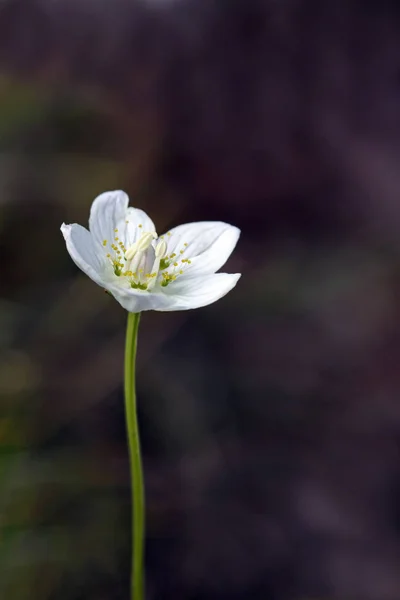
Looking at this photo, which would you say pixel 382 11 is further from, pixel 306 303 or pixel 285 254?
pixel 306 303

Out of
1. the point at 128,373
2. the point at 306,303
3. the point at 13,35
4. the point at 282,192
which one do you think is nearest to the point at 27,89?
the point at 13,35

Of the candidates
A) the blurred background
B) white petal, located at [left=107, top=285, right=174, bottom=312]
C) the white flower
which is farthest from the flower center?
the blurred background

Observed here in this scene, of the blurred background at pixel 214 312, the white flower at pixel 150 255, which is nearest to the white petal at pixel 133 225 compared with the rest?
the white flower at pixel 150 255

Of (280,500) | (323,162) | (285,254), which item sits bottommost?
(280,500)

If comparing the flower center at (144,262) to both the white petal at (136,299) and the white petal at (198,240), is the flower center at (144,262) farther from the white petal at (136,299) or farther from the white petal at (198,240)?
the white petal at (136,299)

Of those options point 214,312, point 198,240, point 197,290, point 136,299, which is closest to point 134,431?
point 136,299

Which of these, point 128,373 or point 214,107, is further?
point 214,107

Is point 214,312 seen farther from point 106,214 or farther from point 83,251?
point 83,251
